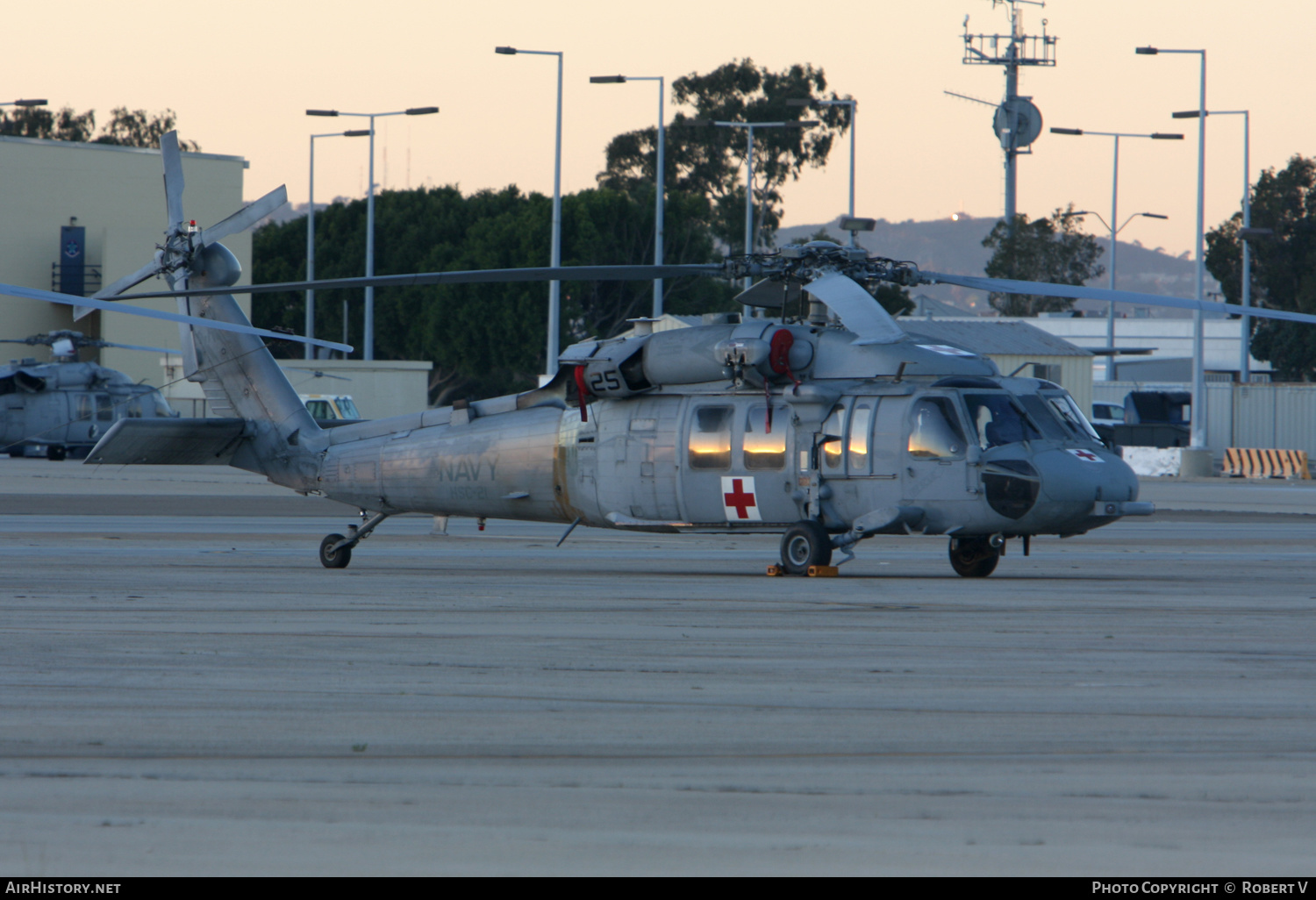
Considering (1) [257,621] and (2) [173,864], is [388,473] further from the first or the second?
(2) [173,864]

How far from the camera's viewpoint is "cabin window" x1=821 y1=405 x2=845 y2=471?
14836mm

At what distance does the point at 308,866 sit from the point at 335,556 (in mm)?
12069

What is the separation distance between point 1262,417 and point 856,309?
140 feet

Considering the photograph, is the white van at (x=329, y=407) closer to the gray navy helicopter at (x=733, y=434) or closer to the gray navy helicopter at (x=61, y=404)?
the gray navy helicopter at (x=61, y=404)

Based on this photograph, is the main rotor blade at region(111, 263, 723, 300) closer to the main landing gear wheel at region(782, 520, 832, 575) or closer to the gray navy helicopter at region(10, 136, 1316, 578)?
the gray navy helicopter at region(10, 136, 1316, 578)

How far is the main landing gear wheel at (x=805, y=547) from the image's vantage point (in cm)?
1472

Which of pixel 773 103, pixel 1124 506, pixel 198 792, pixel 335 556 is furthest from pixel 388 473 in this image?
pixel 773 103

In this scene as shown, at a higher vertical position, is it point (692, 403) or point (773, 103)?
point (773, 103)

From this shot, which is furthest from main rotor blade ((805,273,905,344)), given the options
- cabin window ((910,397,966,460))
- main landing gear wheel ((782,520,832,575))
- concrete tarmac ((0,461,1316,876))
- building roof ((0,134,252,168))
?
building roof ((0,134,252,168))

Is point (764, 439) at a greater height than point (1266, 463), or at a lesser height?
greater

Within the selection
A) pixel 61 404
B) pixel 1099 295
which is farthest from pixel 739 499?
pixel 61 404

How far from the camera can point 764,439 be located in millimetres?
15148

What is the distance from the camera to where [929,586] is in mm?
14039

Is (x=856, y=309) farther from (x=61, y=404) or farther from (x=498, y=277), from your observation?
(x=61, y=404)
